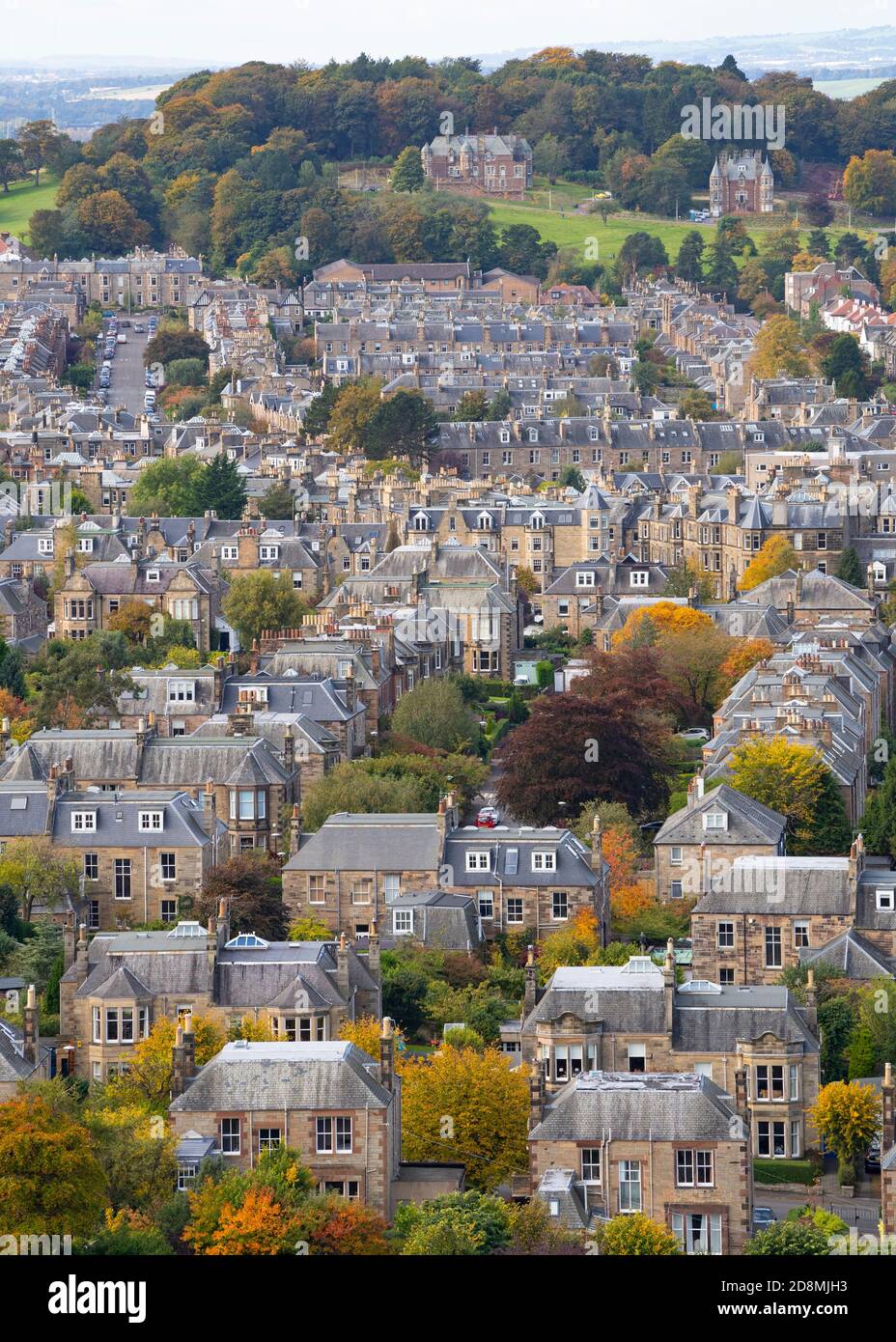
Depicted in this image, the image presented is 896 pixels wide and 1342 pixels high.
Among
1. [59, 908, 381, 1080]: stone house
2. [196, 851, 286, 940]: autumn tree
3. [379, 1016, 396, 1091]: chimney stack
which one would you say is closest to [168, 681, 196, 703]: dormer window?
[196, 851, 286, 940]: autumn tree

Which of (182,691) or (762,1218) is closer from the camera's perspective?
(762,1218)

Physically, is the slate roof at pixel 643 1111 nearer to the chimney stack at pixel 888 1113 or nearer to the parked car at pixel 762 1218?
the parked car at pixel 762 1218

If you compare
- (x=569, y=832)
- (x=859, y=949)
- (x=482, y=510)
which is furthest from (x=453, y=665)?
(x=859, y=949)

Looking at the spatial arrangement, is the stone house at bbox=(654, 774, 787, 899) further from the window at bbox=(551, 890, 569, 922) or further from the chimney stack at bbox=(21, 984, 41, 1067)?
the chimney stack at bbox=(21, 984, 41, 1067)

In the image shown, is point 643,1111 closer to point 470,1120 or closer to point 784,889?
point 470,1120

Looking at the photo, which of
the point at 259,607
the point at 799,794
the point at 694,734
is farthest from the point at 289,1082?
the point at 259,607
